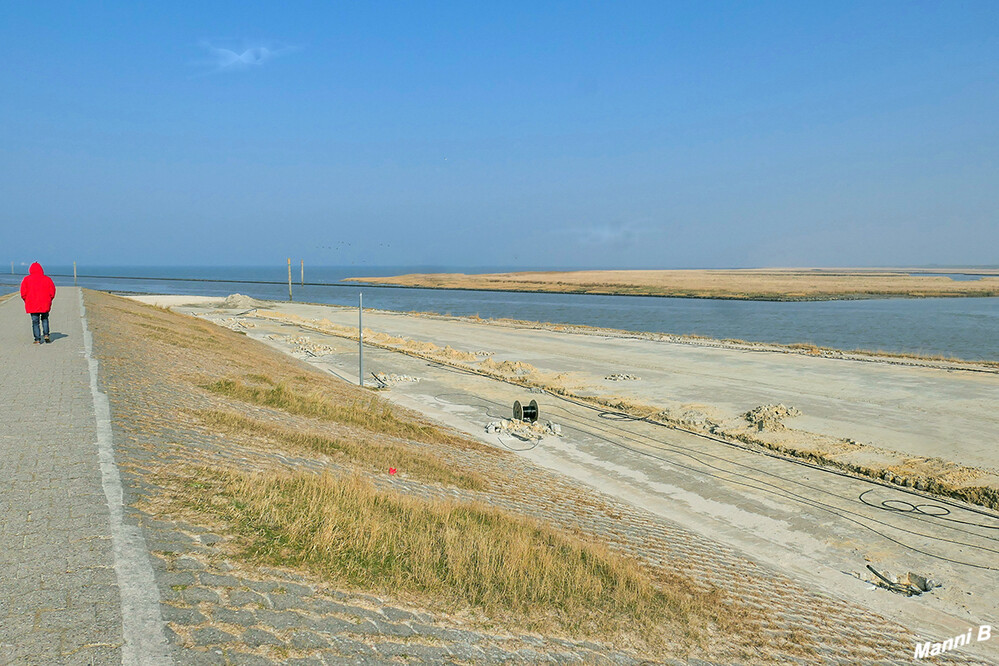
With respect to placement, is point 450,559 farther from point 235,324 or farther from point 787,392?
point 235,324

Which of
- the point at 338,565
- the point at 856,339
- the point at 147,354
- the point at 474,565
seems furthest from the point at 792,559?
the point at 856,339

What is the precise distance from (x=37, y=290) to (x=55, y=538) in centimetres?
1301

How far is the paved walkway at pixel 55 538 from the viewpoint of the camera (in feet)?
13.6

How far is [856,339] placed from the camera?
144ft

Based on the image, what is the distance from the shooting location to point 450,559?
681 centimetres

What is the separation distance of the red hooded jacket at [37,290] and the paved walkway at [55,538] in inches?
231

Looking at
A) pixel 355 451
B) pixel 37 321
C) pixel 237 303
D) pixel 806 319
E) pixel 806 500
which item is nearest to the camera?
pixel 355 451

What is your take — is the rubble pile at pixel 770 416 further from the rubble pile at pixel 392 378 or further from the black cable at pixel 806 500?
the rubble pile at pixel 392 378

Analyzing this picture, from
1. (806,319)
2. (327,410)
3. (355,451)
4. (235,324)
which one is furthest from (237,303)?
(355,451)

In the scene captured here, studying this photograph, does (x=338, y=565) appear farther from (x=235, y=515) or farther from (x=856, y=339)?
(x=856, y=339)

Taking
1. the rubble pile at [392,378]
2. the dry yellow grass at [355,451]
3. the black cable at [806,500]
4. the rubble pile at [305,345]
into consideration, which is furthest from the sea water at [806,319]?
the dry yellow grass at [355,451]

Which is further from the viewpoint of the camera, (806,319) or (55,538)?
(806,319)

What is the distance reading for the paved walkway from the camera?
414 cm

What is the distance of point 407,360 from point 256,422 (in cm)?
1779
